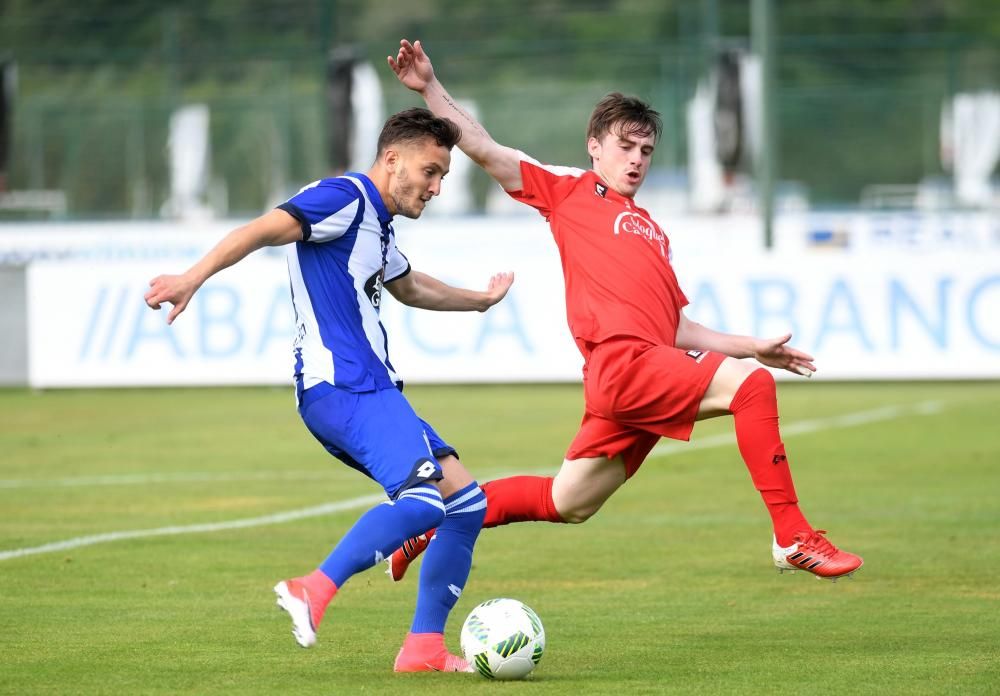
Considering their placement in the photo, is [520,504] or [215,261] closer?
[215,261]

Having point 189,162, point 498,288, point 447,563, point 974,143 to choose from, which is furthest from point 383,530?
point 974,143

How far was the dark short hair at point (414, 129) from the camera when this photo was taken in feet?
20.6

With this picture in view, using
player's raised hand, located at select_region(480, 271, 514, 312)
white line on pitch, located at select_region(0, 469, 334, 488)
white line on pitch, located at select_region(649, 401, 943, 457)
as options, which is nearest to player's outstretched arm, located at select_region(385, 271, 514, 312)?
player's raised hand, located at select_region(480, 271, 514, 312)

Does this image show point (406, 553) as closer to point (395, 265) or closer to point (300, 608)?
point (395, 265)

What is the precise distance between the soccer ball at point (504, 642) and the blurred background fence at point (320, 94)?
1004 inches

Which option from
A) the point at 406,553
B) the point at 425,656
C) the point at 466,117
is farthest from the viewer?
the point at 466,117

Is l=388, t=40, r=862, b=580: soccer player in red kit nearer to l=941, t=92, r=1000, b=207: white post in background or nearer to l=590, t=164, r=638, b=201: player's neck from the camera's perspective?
l=590, t=164, r=638, b=201: player's neck

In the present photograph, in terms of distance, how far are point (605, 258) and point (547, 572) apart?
235 centimetres

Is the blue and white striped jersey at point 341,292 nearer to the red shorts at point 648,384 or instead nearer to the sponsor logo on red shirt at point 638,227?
the red shorts at point 648,384

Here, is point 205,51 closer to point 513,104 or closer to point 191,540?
point 513,104

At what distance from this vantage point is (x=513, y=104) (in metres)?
39.3

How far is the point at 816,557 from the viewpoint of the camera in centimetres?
630

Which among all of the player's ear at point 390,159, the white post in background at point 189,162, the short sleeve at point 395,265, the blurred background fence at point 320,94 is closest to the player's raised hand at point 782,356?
the short sleeve at point 395,265

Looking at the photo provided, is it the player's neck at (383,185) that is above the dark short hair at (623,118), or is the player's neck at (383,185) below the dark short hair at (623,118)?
below
